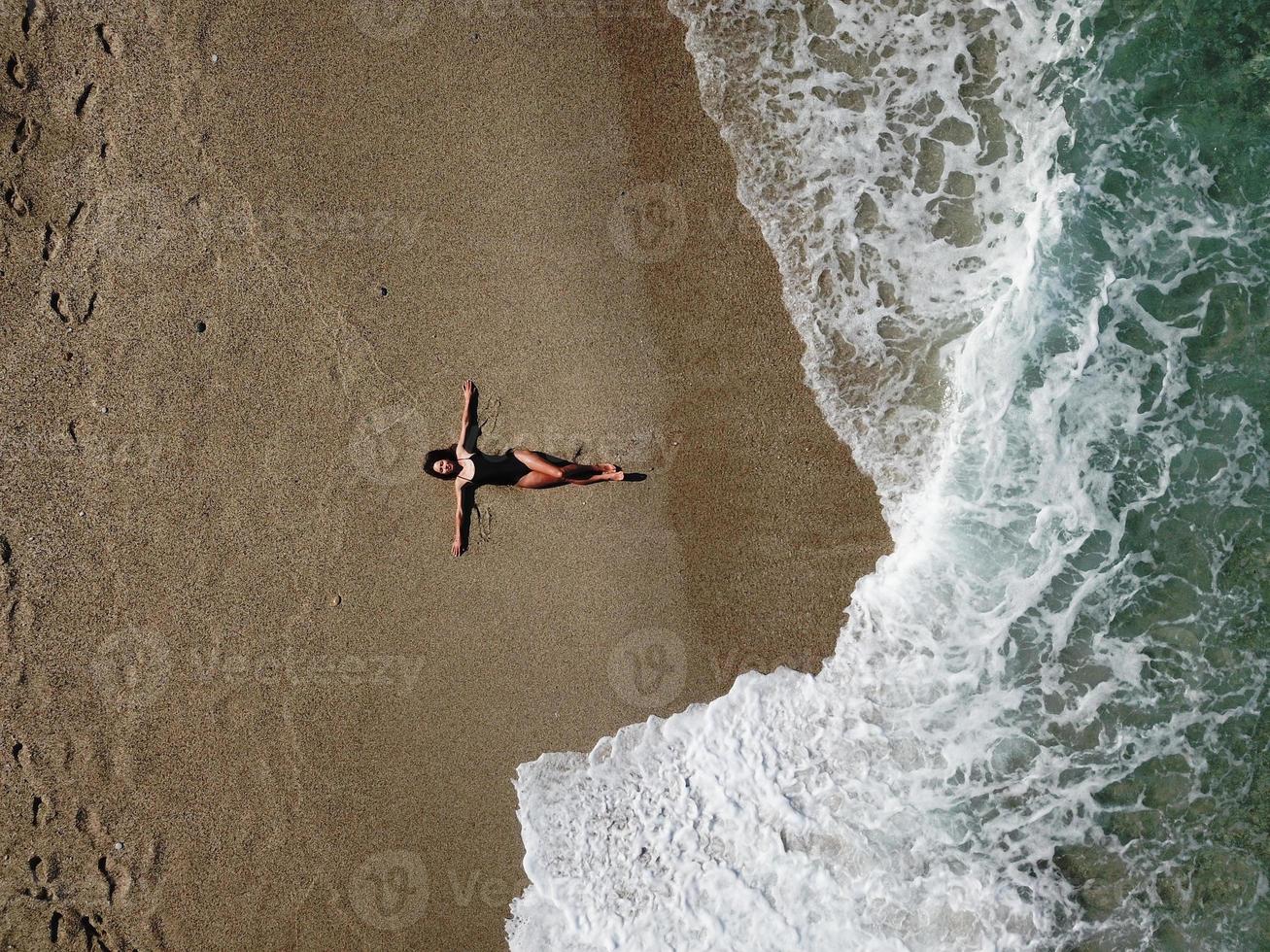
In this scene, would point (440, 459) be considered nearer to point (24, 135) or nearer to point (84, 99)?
point (84, 99)

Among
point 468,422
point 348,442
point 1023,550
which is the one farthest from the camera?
point 348,442

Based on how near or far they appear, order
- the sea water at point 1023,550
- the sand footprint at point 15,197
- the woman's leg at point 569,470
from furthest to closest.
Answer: the sand footprint at point 15,197 < the woman's leg at point 569,470 < the sea water at point 1023,550

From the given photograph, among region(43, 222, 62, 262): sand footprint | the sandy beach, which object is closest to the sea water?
the sandy beach

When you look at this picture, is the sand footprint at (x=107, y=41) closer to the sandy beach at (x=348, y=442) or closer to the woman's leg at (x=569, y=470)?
the sandy beach at (x=348, y=442)

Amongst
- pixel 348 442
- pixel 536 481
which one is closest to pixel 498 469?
pixel 536 481

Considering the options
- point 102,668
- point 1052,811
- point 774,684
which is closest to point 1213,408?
point 1052,811

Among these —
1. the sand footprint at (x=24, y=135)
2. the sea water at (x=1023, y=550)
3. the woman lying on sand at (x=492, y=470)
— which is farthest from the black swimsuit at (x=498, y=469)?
the sand footprint at (x=24, y=135)

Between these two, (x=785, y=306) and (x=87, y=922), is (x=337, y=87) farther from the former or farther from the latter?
(x=87, y=922)

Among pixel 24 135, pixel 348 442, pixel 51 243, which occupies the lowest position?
pixel 348 442
